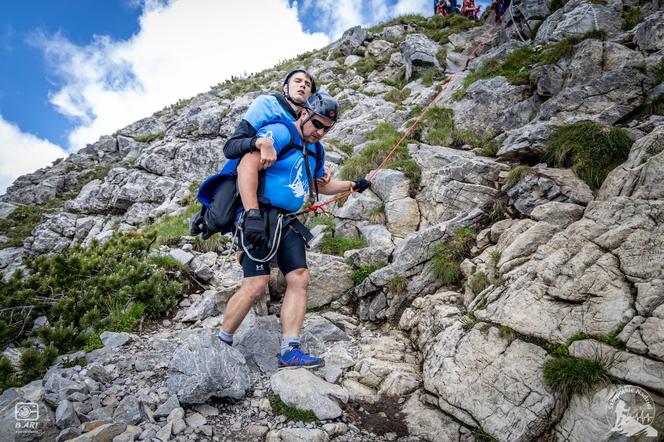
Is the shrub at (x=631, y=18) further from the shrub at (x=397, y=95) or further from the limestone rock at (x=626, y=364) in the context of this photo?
the limestone rock at (x=626, y=364)

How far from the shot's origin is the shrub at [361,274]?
6924 mm

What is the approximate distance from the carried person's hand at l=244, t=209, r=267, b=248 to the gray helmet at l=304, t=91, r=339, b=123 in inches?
61.4

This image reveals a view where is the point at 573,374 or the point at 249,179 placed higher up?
the point at 249,179

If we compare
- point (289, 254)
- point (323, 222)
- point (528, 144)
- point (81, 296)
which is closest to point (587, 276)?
point (289, 254)

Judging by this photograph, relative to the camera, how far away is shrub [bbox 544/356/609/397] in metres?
3.06

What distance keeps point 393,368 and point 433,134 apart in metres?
→ 9.33

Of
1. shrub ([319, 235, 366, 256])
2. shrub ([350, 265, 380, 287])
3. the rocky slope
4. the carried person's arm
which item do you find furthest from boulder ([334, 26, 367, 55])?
the carried person's arm

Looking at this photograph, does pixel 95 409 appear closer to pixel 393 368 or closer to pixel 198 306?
pixel 198 306

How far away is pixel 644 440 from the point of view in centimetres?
274

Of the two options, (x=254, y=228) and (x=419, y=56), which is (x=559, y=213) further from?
(x=419, y=56)

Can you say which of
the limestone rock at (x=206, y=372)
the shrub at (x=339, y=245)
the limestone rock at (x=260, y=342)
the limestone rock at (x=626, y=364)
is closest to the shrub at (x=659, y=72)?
the shrub at (x=339, y=245)

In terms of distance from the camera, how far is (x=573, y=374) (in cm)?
313

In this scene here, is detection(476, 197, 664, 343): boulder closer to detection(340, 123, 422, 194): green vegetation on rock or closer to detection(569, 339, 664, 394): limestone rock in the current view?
detection(569, 339, 664, 394): limestone rock

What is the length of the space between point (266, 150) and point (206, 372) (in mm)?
2639
